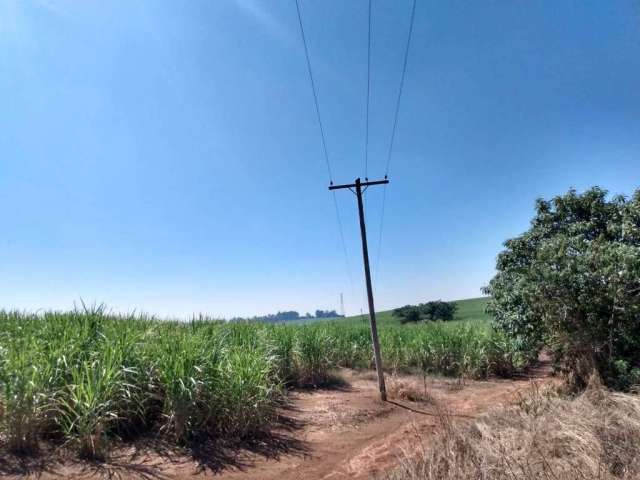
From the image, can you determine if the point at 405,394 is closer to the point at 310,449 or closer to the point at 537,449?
the point at 310,449

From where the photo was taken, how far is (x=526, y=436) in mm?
4203

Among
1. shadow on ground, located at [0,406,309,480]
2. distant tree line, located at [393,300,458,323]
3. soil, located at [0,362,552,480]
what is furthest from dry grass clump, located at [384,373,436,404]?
distant tree line, located at [393,300,458,323]

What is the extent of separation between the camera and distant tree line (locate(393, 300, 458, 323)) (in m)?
51.0

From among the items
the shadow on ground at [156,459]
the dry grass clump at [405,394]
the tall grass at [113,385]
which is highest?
the tall grass at [113,385]

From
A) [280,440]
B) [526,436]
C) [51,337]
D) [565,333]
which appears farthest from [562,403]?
[51,337]

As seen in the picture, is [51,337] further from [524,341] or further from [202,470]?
[524,341]

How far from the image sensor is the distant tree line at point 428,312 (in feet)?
167

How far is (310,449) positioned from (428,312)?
49.2 m

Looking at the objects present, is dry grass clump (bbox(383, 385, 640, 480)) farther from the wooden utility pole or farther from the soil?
the wooden utility pole

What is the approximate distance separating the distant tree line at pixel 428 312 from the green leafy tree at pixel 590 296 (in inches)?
1660

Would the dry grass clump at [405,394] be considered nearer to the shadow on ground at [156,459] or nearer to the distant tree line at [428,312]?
the shadow on ground at [156,459]

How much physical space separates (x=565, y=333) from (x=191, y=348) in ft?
27.3

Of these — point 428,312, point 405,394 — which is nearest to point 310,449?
point 405,394

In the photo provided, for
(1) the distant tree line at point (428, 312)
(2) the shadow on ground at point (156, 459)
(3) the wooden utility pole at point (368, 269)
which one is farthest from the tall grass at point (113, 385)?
(1) the distant tree line at point (428, 312)
